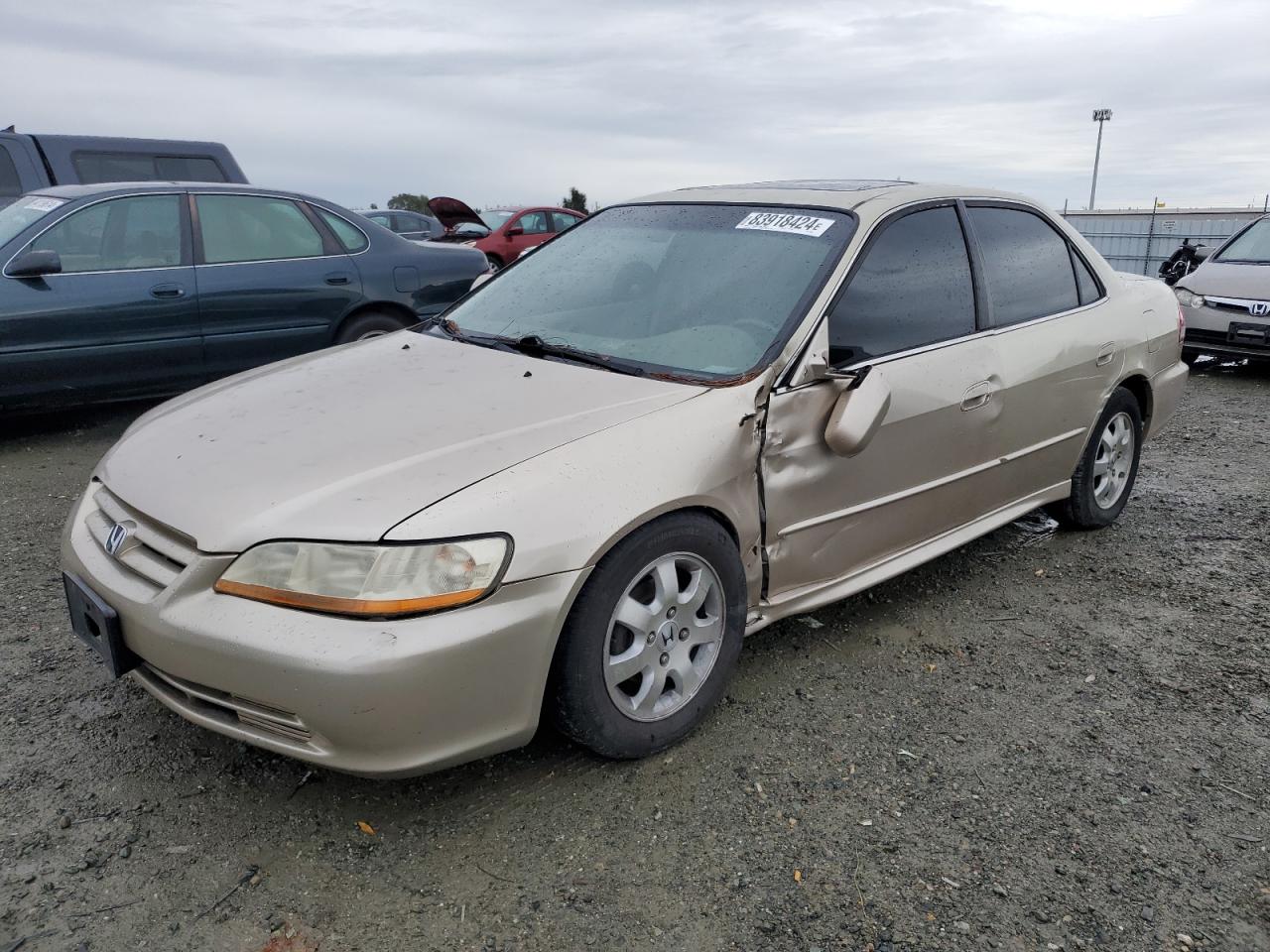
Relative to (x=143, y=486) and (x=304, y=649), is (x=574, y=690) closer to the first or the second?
(x=304, y=649)

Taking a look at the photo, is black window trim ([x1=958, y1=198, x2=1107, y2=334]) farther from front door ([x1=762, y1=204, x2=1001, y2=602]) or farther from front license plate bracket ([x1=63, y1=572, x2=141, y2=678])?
front license plate bracket ([x1=63, y1=572, x2=141, y2=678])

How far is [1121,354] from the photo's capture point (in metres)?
4.15

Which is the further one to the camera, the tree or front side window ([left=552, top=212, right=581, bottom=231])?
the tree

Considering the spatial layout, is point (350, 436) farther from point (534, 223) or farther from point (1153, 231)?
point (1153, 231)

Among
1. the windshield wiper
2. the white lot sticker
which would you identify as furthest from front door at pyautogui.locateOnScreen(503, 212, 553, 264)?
the windshield wiper

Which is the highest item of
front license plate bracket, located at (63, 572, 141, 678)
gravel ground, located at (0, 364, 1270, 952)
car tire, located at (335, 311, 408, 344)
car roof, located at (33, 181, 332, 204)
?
car roof, located at (33, 181, 332, 204)

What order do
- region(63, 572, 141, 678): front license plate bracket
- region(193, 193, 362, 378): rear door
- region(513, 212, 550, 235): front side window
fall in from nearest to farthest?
region(63, 572, 141, 678): front license plate bracket < region(193, 193, 362, 378): rear door < region(513, 212, 550, 235): front side window

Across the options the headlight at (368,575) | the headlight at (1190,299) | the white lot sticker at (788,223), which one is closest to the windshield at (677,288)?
the white lot sticker at (788,223)

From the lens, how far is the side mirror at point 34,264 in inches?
209

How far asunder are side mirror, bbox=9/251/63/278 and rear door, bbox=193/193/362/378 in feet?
2.44

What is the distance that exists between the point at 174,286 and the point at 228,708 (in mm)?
4245

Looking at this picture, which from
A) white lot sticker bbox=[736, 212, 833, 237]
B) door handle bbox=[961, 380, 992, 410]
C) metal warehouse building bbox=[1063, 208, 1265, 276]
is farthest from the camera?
metal warehouse building bbox=[1063, 208, 1265, 276]

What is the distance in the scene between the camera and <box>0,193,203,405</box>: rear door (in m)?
5.36

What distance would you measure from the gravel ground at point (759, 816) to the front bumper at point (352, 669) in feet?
1.00
